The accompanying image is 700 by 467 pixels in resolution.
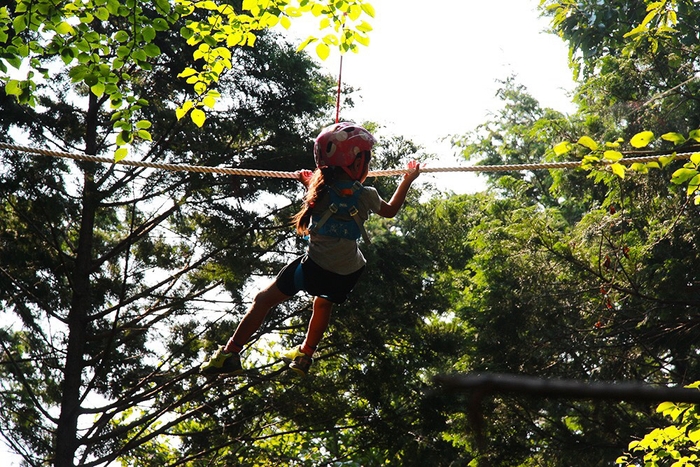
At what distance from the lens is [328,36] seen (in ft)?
22.8

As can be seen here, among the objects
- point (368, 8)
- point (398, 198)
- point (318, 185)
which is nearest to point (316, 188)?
point (318, 185)

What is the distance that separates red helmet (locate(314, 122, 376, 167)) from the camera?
5.49 meters

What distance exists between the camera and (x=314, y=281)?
5.44m

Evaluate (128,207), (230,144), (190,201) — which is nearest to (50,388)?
(128,207)

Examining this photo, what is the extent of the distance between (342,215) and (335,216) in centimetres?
4

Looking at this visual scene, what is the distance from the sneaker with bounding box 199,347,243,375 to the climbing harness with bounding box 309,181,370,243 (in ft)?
3.39

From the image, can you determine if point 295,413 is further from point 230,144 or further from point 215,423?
point 230,144

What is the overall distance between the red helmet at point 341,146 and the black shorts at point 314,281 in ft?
2.01

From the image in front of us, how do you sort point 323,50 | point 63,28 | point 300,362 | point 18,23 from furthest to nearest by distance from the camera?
point 323,50
point 63,28
point 18,23
point 300,362

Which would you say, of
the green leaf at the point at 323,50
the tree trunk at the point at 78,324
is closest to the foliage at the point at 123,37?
the green leaf at the point at 323,50

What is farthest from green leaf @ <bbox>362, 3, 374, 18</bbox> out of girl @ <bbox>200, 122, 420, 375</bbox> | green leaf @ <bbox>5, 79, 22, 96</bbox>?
green leaf @ <bbox>5, 79, 22, 96</bbox>

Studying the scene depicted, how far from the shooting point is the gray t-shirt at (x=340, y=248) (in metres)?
A: 5.41

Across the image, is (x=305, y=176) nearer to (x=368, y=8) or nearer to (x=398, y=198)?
(x=398, y=198)

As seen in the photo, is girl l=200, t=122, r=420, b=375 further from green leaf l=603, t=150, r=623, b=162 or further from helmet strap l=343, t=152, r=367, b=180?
green leaf l=603, t=150, r=623, b=162
